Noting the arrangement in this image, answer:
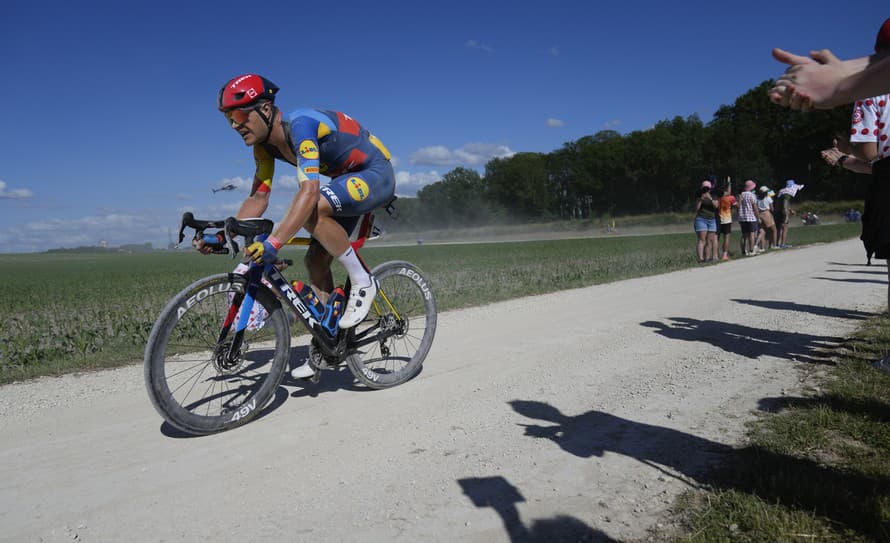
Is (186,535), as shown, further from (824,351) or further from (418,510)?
(824,351)


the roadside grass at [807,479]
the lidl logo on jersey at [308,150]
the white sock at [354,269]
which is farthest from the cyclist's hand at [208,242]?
the roadside grass at [807,479]

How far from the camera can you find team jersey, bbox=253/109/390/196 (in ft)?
12.4

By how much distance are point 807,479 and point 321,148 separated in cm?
352

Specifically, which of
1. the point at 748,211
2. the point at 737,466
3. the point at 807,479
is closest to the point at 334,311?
the point at 737,466

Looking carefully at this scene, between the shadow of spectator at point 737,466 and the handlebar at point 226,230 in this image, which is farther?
the handlebar at point 226,230

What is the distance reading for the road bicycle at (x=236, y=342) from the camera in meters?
3.40

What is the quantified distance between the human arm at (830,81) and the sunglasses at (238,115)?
3090mm

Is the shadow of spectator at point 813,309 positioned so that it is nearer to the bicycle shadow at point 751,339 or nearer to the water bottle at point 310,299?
the bicycle shadow at point 751,339

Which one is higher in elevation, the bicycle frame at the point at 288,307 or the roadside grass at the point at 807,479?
the bicycle frame at the point at 288,307

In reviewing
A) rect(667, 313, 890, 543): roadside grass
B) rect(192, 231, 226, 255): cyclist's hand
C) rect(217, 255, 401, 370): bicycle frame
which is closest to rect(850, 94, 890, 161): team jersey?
rect(667, 313, 890, 543): roadside grass

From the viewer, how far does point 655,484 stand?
2.67 meters

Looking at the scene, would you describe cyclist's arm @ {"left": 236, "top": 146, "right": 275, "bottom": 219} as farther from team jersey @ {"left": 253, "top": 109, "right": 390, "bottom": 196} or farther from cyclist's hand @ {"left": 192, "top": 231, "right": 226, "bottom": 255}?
cyclist's hand @ {"left": 192, "top": 231, "right": 226, "bottom": 255}

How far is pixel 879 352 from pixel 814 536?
143 inches

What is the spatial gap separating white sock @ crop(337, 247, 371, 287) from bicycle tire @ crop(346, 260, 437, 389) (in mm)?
340
